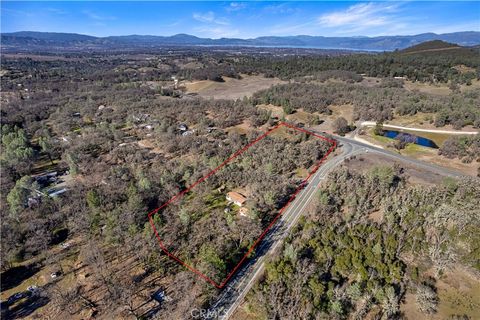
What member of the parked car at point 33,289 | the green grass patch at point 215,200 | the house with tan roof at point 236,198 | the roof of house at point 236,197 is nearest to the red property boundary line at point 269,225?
the green grass patch at point 215,200

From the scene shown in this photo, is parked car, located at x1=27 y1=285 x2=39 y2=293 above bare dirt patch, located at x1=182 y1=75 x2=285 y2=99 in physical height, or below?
below

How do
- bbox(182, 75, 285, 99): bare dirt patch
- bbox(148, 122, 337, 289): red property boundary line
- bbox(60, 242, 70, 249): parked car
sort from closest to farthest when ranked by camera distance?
bbox(148, 122, 337, 289): red property boundary line
bbox(60, 242, 70, 249): parked car
bbox(182, 75, 285, 99): bare dirt patch

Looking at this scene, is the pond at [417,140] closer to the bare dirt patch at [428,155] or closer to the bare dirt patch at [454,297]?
the bare dirt patch at [428,155]

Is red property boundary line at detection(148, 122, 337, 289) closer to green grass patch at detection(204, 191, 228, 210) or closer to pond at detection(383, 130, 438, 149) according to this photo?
green grass patch at detection(204, 191, 228, 210)

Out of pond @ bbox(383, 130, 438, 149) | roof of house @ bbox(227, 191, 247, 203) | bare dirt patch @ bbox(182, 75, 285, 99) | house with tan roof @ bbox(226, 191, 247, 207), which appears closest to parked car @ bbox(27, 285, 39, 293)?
house with tan roof @ bbox(226, 191, 247, 207)

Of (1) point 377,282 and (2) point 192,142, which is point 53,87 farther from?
(1) point 377,282

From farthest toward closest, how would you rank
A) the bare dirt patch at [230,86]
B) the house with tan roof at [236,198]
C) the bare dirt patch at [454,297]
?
1. the bare dirt patch at [230,86]
2. the house with tan roof at [236,198]
3. the bare dirt patch at [454,297]
